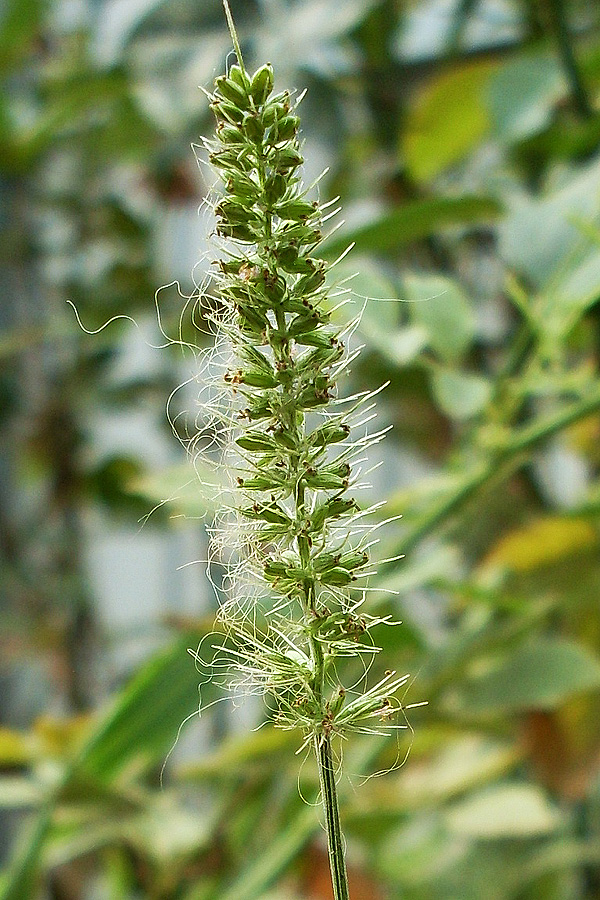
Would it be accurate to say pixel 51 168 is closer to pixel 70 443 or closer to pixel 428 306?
pixel 70 443

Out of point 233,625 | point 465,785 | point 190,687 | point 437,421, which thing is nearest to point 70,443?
point 437,421

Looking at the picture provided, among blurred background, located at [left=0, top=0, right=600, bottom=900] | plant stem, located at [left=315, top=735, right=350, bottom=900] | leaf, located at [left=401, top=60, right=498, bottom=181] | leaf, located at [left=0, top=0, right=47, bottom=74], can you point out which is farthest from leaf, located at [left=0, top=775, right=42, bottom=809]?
leaf, located at [left=0, top=0, right=47, bottom=74]

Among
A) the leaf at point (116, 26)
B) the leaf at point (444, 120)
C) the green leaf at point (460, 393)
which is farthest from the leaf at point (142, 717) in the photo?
the leaf at point (116, 26)

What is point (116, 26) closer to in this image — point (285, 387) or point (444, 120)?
point (444, 120)

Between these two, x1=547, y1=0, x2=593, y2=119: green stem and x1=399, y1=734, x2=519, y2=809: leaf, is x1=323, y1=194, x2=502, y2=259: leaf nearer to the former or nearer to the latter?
x1=547, y1=0, x2=593, y2=119: green stem

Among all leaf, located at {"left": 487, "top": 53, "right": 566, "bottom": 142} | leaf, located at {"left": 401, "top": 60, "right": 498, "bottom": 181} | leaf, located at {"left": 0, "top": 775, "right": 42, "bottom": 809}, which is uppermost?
leaf, located at {"left": 401, "top": 60, "right": 498, "bottom": 181}

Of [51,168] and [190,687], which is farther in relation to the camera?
[51,168]

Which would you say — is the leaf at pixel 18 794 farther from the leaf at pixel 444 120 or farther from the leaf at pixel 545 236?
the leaf at pixel 444 120
